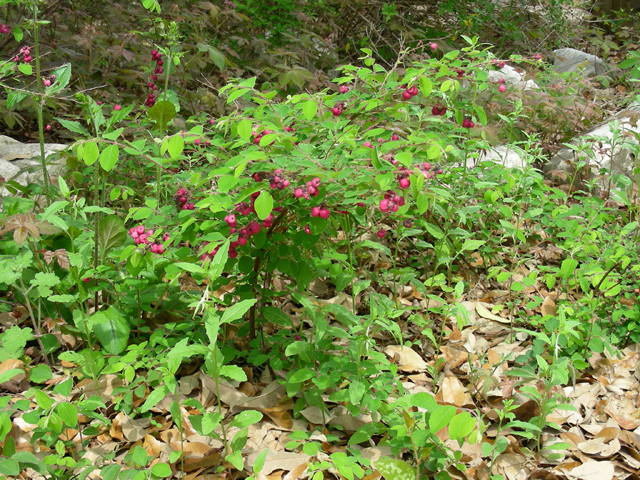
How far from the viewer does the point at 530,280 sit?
2.40 meters

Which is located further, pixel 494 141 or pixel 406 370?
pixel 494 141

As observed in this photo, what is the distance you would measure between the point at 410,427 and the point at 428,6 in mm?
5778

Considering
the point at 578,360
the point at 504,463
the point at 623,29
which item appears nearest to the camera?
the point at 504,463

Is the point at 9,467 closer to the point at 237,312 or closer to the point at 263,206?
the point at 237,312

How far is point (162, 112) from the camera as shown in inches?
84.9

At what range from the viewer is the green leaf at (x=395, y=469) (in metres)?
1.69

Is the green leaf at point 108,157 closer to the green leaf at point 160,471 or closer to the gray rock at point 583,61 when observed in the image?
the green leaf at point 160,471

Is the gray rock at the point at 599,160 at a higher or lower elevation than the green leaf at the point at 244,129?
lower

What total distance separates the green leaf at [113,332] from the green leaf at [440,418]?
121cm

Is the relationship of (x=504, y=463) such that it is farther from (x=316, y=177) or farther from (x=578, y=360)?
(x=316, y=177)

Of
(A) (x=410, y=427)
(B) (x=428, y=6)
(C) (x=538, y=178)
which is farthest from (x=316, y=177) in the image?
(B) (x=428, y=6)

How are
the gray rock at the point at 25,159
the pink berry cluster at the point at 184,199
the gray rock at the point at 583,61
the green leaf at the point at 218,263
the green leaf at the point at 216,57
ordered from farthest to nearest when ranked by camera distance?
the gray rock at the point at 583,61, the green leaf at the point at 216,57, the gray rock at the point at 25,159, the pink berry cluster at the point at 184,199, the green leaf at the point at 218,263

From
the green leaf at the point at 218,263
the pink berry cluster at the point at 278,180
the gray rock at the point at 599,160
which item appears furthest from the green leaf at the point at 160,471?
the gray rock at the point at 599,160

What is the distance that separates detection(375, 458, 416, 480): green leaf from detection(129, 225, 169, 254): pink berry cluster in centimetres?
102
